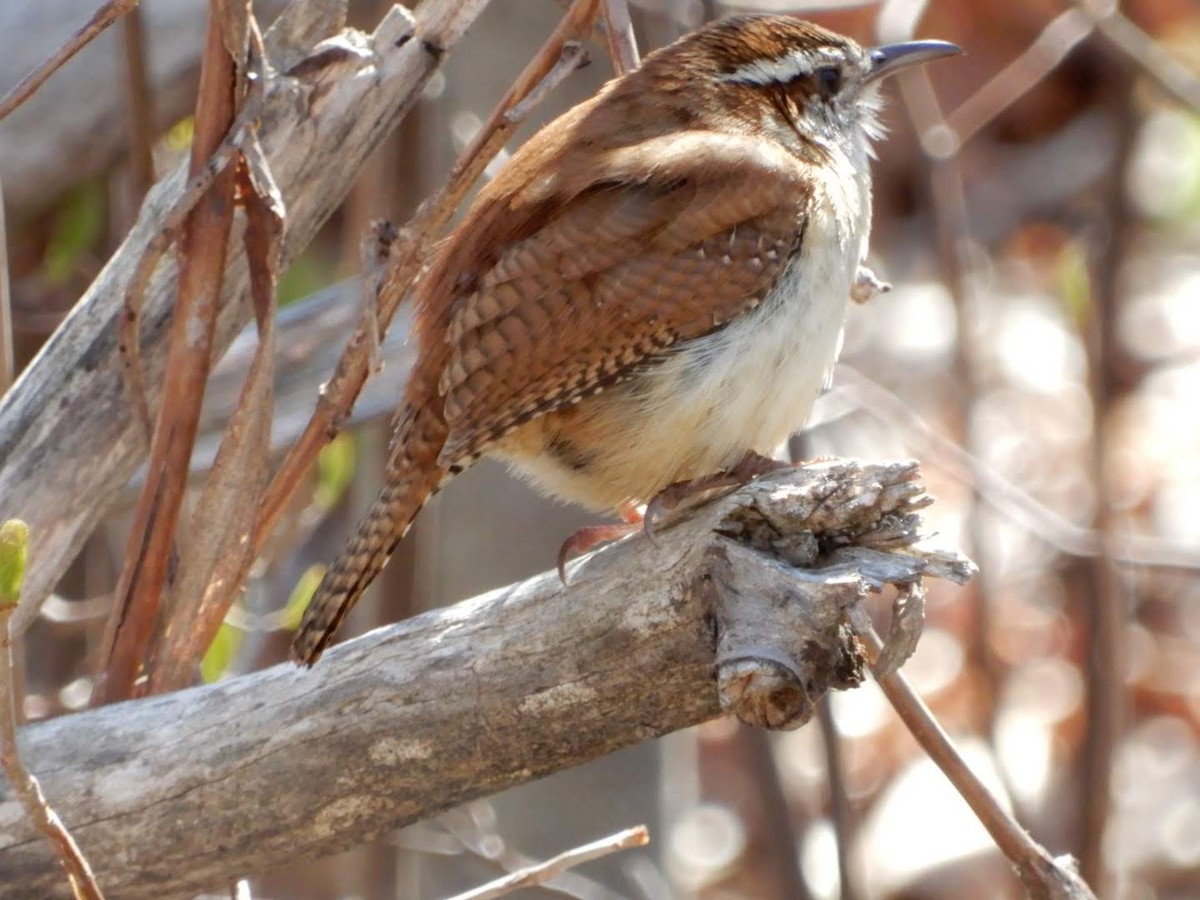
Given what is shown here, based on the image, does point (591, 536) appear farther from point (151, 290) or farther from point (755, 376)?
point (151, 290)

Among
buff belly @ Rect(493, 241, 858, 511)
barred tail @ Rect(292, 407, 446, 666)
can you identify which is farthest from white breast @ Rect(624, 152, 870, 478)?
barred tail @ Rect(292, 407, 446, 666)

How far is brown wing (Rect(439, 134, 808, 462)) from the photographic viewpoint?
101 inches

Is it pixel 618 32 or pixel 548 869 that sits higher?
pixel 618 32

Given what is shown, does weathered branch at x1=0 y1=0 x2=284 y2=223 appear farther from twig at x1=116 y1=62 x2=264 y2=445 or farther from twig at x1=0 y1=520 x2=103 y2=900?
twig at x1=0 y1=520 x2=103 y2=900

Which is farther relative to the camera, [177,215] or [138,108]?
[138,108]

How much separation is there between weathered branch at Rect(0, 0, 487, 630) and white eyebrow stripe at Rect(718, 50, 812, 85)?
0.66 meters

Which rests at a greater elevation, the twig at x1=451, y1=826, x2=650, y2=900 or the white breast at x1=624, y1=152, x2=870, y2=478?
the white breast at x1=624, y1=152, x2=870, y2=478

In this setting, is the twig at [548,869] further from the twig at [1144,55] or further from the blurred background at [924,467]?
the twig at [1144,55]

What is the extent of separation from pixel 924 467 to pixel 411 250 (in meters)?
3.01

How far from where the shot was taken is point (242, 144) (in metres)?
2.30

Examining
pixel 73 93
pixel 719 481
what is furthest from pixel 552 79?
pixel 73 93

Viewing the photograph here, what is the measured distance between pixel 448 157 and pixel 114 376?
1.69m

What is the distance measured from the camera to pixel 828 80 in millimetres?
3113

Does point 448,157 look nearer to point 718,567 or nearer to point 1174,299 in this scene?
point 718,567
